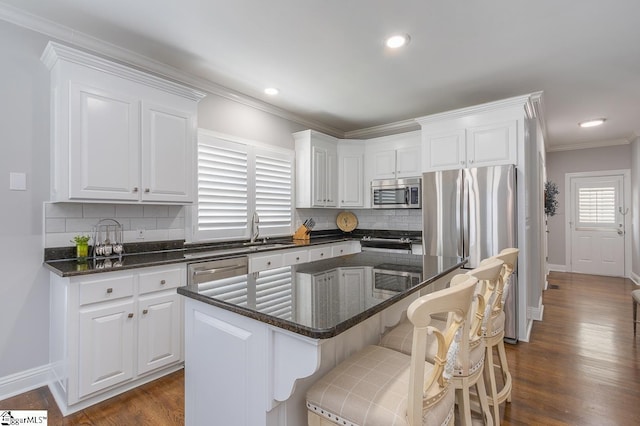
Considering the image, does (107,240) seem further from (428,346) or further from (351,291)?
(428,346)

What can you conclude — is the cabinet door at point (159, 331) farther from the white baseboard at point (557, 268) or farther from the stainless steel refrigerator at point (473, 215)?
the white baseboard at point (557, 268)

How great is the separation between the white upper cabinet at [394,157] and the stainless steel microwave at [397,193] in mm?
116

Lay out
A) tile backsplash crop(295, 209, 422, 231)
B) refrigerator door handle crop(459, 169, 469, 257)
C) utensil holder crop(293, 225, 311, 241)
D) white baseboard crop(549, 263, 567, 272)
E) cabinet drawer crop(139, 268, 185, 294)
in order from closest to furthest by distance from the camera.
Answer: cabinet drawer crop(139, 268, 185, 294), refrigerator door handle crop(459, 169, 469, 257), utensil holder crop(293, 225, 311, 241), tile backsplash crop(295, 209, 422, 231), white baseboard crop(549, 263, 567, 272)

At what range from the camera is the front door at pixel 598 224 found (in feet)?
20.6

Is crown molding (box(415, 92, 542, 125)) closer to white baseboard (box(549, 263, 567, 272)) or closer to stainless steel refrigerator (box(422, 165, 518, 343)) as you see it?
stainless steel refrigerator (box(422, 165, 518, 343))

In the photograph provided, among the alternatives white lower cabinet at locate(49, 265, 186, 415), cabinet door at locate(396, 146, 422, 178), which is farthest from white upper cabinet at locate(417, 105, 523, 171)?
white lower cabinet at locate(49, 265, 186, 415)

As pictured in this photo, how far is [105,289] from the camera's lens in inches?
86.0

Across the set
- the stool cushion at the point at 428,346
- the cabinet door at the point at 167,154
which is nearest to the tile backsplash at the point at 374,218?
the cabinet door at the point at 167,154

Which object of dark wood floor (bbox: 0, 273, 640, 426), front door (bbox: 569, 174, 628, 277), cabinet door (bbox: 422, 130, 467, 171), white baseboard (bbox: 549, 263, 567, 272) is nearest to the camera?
dark wood floor (bbox: 0, 273, 640, 426)

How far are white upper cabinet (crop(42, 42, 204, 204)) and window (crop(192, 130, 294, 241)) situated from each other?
45 centimetres

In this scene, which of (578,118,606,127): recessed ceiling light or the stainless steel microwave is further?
(578,118,606,127): recessed ceiling light

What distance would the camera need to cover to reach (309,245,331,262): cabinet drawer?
4051mm

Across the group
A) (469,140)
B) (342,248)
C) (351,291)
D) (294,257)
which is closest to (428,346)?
(351,291)

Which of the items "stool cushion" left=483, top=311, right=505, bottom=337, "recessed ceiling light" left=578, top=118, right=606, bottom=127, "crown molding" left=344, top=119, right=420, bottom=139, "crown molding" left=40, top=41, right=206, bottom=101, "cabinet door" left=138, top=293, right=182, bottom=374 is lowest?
"cabinet door" left=138, top=293, right=182, bottom=374
